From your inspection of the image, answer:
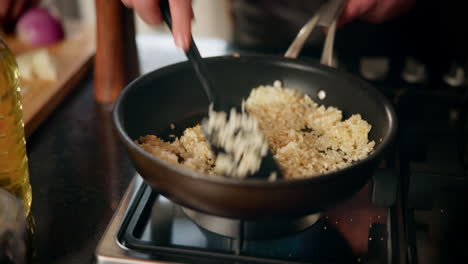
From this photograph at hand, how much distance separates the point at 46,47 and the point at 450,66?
0.94 metres

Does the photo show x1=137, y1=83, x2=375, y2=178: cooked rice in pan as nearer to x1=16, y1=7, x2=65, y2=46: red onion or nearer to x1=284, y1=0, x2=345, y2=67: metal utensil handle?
x1=284, y1=0, x2=345, y2=67: metal utensil handle

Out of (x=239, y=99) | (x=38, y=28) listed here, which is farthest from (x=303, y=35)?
(x=38, y=28)

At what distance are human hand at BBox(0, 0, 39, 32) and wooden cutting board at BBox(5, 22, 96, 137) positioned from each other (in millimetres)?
31

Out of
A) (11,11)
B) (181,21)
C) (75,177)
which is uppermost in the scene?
(181,21)

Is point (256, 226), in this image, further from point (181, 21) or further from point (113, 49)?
point (113, 49)

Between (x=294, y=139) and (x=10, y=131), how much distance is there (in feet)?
1.31

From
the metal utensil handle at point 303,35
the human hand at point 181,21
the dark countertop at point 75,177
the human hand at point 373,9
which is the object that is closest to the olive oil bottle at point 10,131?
the dark countertop at point 75,177

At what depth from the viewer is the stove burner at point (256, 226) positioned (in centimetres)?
67

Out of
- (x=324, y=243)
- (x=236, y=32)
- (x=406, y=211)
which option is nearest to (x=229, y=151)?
(x=324, y=243)

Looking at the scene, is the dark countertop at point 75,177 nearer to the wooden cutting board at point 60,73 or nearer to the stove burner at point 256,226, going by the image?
the wooden cutting board at point 60,73

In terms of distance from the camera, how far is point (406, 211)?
2.40 ft

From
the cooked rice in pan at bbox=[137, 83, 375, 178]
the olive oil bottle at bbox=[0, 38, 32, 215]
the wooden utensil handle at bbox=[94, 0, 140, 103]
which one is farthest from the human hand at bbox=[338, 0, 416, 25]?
the olive oil bottle at bbox=[0, 38, 32, 215]

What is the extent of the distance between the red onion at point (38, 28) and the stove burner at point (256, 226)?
717 millimetres

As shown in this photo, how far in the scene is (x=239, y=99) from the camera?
34.8 inches
